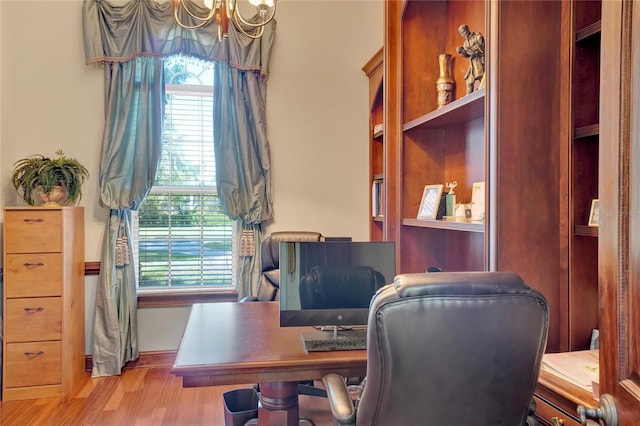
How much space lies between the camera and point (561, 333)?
1.49 metres

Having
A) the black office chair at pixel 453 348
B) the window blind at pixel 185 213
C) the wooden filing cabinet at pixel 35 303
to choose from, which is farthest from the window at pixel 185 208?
the black office chair at pixel 453 348

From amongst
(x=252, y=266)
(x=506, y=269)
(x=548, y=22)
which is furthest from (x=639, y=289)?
(x=252, y=266)

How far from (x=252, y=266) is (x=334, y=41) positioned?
2074 mm

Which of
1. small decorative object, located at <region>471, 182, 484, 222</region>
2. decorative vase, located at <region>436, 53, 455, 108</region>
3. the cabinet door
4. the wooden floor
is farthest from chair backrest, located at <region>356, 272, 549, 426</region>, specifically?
decorative vase, located at <region>436, 53, 455, 108</region>

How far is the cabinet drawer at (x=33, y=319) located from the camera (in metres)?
2.76

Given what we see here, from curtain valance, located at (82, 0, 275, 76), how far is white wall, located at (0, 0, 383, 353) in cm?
19

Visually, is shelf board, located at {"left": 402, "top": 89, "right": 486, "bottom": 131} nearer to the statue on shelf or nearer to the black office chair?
the statue on shelf

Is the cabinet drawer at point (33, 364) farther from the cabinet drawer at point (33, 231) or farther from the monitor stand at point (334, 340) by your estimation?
the monitor stand at point (334, 340)

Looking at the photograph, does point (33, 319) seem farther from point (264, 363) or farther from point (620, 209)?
point (620, 209)

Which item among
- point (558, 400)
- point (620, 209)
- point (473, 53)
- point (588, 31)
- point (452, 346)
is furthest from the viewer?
point (473, 53)

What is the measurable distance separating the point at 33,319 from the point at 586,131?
3.32 meters

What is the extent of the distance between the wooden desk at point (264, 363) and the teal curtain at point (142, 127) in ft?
5.64

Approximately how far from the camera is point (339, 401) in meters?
1.25

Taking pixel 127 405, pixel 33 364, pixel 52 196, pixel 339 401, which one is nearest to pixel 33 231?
pixel 52 196
